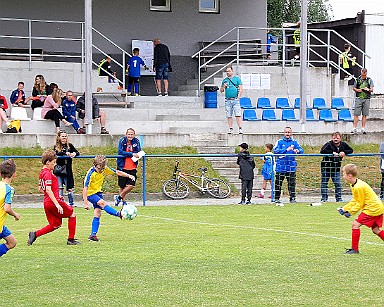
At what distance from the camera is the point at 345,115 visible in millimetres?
31266

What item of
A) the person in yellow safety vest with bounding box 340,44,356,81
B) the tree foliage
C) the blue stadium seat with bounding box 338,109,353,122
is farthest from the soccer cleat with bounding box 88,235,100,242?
the tree foliage

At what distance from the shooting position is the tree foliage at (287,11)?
58.5m

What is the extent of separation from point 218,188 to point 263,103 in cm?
731

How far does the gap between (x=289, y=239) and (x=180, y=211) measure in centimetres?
629

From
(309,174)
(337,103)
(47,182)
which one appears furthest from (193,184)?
(47,182)

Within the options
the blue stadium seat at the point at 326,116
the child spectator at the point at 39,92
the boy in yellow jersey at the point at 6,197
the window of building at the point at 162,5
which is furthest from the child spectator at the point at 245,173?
the window of building at the point at 162,5

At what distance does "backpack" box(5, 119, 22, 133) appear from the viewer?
25.7 m

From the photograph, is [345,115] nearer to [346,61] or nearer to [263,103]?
[263,103]

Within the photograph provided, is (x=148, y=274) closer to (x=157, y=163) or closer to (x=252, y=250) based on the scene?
(x=252, y=250)

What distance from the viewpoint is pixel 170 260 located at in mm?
12117

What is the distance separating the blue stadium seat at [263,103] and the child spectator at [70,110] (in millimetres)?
7243

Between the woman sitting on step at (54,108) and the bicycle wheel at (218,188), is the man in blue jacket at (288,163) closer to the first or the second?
the bicycle wheel at (218,188)

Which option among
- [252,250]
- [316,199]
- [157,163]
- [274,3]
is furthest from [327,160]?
[274,3]

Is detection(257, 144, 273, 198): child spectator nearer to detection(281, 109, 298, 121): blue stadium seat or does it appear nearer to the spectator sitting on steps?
the spectator sitting on steps
